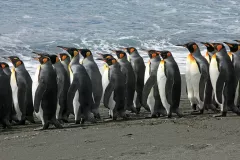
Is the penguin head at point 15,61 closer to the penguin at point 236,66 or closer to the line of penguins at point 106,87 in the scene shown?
the line of penguins at point 106,87

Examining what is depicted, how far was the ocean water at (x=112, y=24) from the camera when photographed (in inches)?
810

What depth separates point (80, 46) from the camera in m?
20.7

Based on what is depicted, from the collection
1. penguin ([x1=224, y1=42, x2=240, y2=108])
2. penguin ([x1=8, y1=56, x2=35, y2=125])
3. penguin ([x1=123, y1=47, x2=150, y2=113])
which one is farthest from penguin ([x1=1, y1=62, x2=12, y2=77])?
penguin ([x1=224, y1=42, x2=240, y2=108])

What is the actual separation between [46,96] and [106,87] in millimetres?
1146

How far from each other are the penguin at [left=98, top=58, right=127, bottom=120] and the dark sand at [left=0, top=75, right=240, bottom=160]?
86 cm

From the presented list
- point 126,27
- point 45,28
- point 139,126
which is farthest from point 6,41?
point 139,126

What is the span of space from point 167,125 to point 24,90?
7.88 feet

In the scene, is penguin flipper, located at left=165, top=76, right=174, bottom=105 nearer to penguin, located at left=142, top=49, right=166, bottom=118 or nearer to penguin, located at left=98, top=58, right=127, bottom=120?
penguin, located at left=142, top=49, right=166, bottom=118

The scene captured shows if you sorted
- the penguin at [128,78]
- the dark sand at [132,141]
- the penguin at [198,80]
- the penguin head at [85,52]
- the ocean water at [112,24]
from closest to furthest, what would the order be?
the dark sand at [132,141] → the penguin head at [85,52] → the penguin at [198,80] → the penguin at [128,78] → the ocean water at [112,24]

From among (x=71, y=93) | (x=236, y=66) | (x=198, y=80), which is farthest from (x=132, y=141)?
(x=198, y=80)

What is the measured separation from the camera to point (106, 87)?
920cm

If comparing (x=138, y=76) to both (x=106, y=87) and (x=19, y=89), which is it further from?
(x=19, y=89)

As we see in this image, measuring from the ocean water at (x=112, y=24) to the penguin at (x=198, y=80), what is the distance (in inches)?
218

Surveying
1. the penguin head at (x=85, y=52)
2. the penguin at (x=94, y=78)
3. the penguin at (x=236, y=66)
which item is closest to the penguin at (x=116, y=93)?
the penguin at (x=94, y=78)
